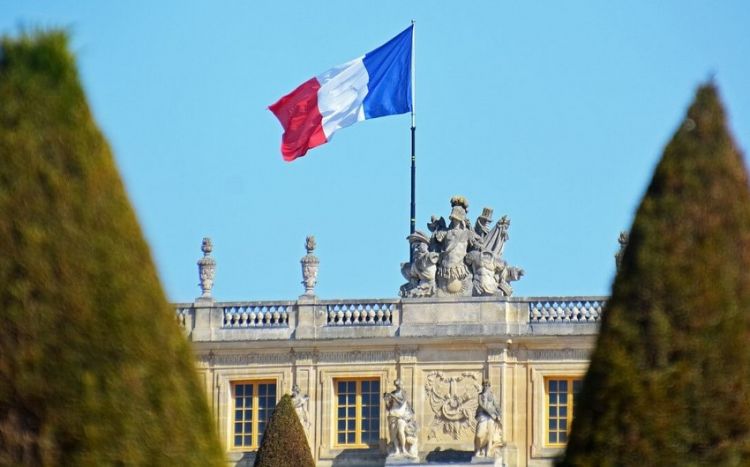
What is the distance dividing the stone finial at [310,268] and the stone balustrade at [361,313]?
647 millimetres

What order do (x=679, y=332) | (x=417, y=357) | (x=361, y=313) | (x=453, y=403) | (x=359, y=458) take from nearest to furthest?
(x=679, y=332) → (x=453, y=403) → (x=359, y=458) → (x=417, y=357) → (x=361, y=313)

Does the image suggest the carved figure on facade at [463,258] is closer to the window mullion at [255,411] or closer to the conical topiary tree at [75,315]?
the window mullion at [255,411]

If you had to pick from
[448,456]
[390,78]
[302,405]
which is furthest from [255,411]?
[390,78]

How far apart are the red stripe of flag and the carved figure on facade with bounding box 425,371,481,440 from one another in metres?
5.55

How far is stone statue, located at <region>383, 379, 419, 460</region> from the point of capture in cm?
4550

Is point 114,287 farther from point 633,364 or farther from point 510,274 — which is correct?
point 510,274

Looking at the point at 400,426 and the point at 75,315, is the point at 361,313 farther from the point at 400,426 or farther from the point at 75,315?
the point at 75,315

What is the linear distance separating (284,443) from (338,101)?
29.2ft

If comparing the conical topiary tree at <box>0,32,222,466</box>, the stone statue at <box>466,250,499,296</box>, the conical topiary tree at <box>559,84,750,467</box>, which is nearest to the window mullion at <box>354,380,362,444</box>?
the stone statue at <box>466,250,499,296</box>

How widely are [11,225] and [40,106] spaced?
838 millimetres

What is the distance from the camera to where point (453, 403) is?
46125 mm

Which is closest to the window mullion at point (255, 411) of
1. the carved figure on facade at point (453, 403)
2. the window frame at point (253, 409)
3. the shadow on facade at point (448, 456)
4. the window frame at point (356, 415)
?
the window frame at point (253, 409)

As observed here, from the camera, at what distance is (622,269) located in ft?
54.8

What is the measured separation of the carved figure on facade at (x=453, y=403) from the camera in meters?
46.1
